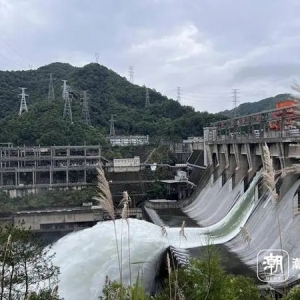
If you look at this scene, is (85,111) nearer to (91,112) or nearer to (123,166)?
(91,112)

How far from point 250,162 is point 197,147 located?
918cm

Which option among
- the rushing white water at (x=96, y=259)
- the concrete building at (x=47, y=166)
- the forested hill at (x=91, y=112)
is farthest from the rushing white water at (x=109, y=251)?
the forested hill at (x=91, y=112)

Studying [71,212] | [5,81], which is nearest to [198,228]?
[71,212]

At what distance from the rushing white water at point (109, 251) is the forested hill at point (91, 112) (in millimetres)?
19166

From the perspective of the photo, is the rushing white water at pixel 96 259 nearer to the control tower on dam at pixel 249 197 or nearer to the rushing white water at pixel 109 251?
the rushing white water at pixel 109 251

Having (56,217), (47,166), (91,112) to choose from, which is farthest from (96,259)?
(91,112)

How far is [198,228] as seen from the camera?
13070 millimetres

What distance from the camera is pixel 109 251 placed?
9406 mm

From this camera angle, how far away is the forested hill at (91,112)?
99.8ft

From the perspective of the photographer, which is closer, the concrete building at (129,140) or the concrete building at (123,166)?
the concrete building at (123,166)

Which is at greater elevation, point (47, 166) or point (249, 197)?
point (47, 166)

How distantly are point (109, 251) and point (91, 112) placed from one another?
29.9 metres

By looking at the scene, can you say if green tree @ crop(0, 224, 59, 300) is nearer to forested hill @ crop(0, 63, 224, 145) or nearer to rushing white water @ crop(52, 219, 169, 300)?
rushing white water @ crop(52, 219, 169, 300)

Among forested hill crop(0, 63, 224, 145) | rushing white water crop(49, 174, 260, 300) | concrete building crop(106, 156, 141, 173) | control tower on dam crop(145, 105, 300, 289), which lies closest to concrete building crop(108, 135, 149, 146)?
forested hill crop(0, 63, 224, 145)
